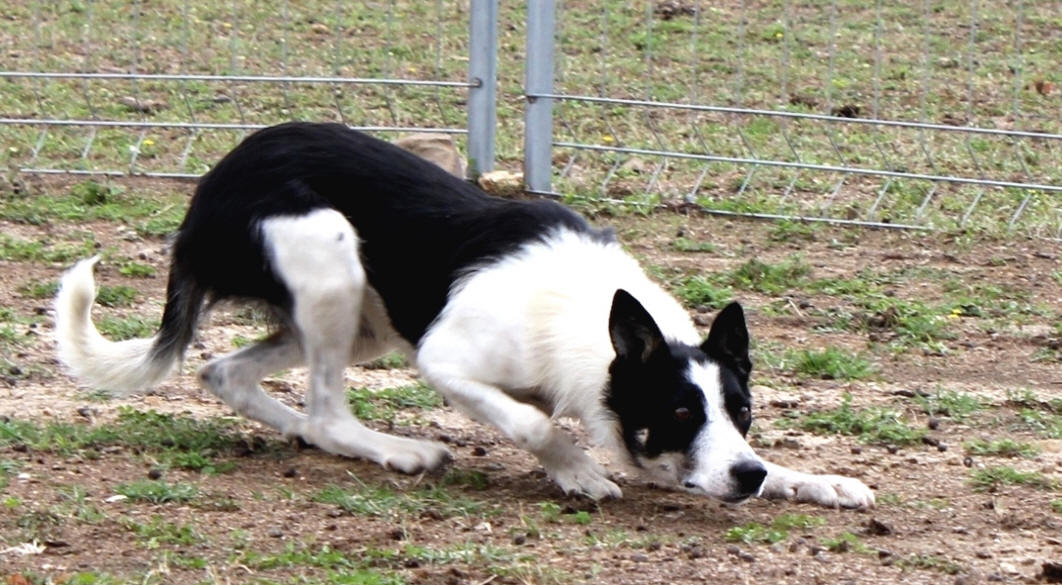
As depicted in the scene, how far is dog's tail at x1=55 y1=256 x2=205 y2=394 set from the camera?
5.44m

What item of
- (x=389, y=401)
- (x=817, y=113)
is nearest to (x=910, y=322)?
(x=389, y=401)

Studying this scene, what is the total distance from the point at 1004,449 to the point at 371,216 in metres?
1.96

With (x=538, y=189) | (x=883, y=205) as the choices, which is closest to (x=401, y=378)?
(x=538, y=189)

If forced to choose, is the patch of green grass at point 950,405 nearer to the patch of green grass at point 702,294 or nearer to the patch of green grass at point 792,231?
the patch of green grass at point 702,294

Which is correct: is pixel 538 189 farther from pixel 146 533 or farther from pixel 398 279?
pixel 146 533

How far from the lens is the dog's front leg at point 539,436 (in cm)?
486

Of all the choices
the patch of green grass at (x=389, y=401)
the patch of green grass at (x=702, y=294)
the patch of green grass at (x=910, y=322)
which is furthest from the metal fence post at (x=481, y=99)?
the patch of green grass at (x=389, y=401)

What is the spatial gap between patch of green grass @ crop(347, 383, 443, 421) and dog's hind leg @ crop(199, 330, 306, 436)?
323 millimetres

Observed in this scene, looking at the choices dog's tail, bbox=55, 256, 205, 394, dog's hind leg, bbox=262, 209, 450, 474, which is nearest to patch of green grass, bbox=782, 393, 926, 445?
dog's hind leg, bbox=262, 209, 450, 474

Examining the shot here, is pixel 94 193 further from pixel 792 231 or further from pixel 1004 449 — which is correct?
pixel 1004 449

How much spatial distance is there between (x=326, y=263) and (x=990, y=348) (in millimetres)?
2772

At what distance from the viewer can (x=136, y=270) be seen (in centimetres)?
745

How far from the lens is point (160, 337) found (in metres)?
5.52

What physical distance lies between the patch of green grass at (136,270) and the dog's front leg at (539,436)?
2790 mm
